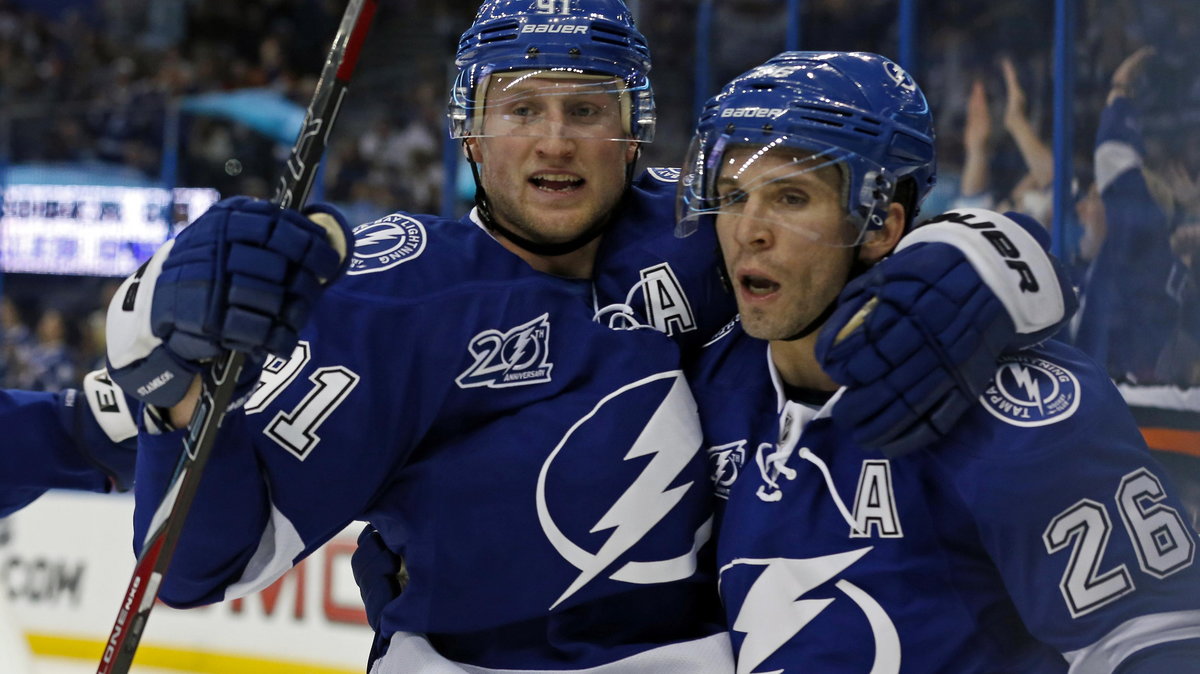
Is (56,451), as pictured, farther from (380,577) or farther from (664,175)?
(664,175)

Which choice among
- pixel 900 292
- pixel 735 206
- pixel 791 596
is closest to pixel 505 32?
pixel 735 206

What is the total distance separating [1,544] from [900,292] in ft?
12.0

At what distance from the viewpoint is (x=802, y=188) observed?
1.70 meters

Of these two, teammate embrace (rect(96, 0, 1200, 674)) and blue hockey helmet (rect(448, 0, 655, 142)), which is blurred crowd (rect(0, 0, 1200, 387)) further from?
blue hockey helmet (rect(448, 0, 655, 142))

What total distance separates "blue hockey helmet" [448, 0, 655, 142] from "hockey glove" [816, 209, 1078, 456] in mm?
541

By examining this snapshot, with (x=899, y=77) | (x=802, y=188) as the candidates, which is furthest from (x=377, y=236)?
(x=899, y=77)

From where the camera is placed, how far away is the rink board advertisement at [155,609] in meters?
3.95

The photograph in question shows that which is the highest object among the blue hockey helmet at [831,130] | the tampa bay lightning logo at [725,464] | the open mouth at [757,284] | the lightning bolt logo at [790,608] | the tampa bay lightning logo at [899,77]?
the tampa bay lightning logo at [899,77]

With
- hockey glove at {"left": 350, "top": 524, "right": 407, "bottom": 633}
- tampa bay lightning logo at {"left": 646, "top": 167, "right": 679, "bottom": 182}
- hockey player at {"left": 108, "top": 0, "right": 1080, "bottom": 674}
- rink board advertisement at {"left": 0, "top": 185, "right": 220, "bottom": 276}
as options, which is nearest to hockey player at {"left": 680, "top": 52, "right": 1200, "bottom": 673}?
hockey player at {"left": 108, "top": 0, "right": 1080, "bottom": 674}

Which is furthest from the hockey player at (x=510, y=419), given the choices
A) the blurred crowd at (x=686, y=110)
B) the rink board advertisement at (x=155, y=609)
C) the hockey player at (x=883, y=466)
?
the rink board advertisement at (x=155, y=609)

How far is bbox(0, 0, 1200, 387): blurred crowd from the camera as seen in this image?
2281mm

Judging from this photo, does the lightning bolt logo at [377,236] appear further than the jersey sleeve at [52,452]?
No

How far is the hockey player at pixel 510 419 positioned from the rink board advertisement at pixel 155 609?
6.97ft

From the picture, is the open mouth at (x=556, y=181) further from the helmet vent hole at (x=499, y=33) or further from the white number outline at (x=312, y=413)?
the white number outline at (x=312, y=413)
